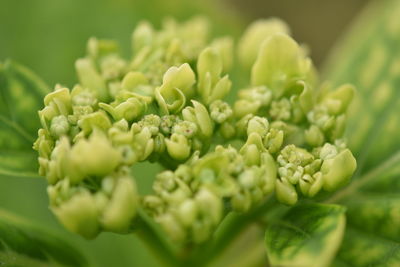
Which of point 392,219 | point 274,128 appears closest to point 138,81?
point 274,128

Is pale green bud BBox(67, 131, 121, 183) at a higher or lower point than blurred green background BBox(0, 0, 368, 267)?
higher

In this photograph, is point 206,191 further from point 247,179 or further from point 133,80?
point 133,80

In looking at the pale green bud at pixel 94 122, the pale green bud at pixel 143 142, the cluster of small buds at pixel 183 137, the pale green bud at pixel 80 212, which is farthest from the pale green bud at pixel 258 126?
the pale green bud at pixel 80 212

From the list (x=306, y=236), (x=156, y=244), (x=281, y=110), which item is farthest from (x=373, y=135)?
(x=156, y=244)

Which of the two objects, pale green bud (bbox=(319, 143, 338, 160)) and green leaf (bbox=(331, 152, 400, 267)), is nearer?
pale green bud (bbox=(319, 143, 338, 160))

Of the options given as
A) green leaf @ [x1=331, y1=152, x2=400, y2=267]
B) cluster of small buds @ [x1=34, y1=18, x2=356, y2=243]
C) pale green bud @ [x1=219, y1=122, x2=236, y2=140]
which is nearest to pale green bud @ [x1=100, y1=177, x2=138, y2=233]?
cluster of small buds @ [x1=34, y1=18, x2=356, y2=243]

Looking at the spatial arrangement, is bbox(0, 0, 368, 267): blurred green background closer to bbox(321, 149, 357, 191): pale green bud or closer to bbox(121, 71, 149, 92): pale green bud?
bbox(121, 71, 149, 92): pale green bud

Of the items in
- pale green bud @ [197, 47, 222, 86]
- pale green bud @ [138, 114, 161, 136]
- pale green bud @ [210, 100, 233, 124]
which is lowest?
pale green bud @ [210, 100, 233, 124]
